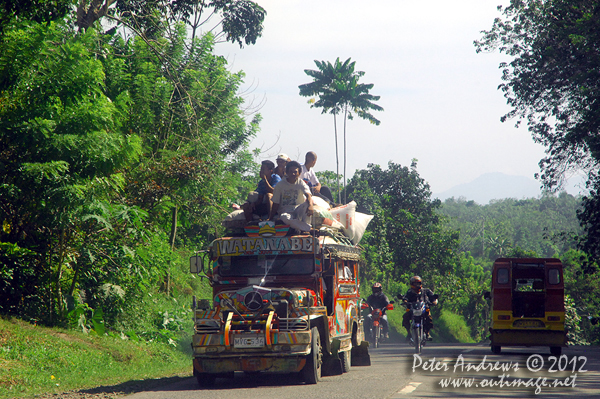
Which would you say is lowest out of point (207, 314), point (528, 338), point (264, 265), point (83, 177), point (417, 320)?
point (528, 338)

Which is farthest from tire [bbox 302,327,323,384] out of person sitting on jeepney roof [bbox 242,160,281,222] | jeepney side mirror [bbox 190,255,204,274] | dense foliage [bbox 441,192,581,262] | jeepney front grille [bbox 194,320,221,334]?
dense foliage [bbox 441,192,581,262]

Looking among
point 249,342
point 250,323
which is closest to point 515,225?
point 250,323

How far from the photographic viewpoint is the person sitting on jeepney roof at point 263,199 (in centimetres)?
1200

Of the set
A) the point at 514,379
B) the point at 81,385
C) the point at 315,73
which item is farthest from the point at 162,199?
the point at 315,73

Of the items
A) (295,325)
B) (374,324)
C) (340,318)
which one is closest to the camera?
(295,325)

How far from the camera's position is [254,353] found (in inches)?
400

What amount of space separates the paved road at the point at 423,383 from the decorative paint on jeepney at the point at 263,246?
87.2 inches

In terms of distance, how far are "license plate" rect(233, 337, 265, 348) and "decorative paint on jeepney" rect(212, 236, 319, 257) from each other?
1.66m

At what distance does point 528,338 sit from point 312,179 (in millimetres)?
7571

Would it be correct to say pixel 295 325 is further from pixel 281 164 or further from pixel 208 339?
pixel 281 164

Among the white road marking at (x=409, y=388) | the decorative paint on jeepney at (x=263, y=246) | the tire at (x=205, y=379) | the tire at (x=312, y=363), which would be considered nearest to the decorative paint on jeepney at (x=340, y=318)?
the tire at (x=312, y=363)

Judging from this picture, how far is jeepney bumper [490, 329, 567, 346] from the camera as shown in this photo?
659 inches

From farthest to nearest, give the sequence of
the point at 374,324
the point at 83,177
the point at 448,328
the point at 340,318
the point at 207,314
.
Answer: the point at 448,328
the point at 374,324
the point at 83,177
the point at 340,318
the point at 207,314

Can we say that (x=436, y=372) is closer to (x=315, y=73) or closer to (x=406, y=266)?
(x=406, y=266)
